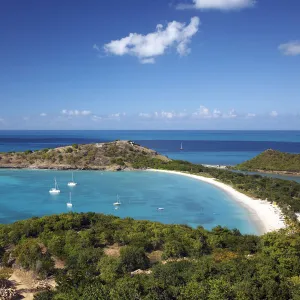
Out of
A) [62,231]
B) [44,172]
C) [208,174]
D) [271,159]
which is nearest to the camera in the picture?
[62,231]

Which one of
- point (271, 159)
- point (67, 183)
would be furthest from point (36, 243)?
point (271, 159)

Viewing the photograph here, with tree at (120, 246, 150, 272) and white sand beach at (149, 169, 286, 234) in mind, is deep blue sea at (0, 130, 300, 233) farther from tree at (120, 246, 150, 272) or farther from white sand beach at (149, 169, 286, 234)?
tree at (120, 246, 150, 272)

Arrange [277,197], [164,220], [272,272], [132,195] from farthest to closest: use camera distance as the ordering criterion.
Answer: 1. [132,195]
2. [277,197]
3. [164,220]
4. [272,272]

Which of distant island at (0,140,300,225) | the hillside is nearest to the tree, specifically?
distant island at (0,140,300,225)

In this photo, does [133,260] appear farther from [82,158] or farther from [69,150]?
[69,150]

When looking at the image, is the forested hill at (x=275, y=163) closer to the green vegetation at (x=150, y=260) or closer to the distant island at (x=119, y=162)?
the distant island at (x=119, y=162)

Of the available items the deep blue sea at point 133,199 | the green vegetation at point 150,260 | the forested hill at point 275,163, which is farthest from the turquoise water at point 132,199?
the forested hill at point 275,163

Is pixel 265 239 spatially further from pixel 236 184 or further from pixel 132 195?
pixel 236 184
